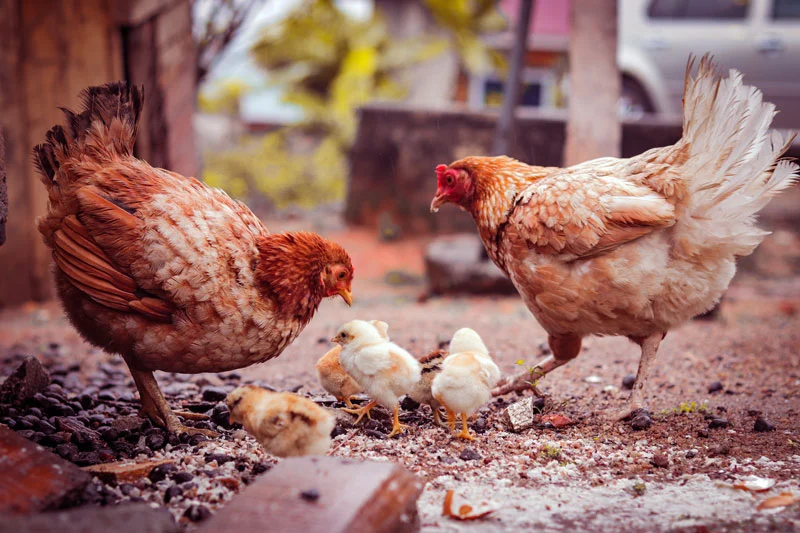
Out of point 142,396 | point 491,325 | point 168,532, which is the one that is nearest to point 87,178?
point 142,396

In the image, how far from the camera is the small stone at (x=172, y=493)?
9.51ft

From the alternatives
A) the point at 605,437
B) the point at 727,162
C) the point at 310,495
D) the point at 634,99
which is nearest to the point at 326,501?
the point at 310,495

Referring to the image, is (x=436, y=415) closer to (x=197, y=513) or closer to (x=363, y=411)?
(x=363, y=411)

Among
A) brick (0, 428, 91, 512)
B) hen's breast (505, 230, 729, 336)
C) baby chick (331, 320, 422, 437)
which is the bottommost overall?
brick (0, 428, 91, 512)

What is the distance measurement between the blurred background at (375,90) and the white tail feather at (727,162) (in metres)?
2.63

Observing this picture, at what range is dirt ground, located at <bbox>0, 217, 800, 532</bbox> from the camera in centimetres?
286

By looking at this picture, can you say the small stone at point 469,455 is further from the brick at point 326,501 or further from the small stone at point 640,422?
the small stone at point 640,422

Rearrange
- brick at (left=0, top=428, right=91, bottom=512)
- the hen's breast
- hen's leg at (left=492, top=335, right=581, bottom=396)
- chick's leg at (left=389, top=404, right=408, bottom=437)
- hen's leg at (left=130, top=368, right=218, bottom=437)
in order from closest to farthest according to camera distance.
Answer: brick at (left=0, top=428, right=91, bottom=512)
chick's leg at (left=389, top=404, right=408, bottom=437)
hen's leg at (left=130, top=368, right=218, bottom=437)
the hen's breast
hen's leg at (left=492, top=335, right=581, bottom=396)

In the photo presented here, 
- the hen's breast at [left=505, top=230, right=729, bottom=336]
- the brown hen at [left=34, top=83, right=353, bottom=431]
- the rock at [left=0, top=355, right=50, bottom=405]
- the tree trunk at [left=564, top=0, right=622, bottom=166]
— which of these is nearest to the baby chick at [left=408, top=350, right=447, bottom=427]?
the brown hen at [left=34, top=83, right=353, bottom=431]

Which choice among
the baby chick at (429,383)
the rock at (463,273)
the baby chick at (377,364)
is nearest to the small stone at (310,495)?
the baby chick at (377,364)

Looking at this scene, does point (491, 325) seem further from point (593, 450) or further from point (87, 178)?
point (87, 178)

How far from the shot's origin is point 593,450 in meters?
3.55

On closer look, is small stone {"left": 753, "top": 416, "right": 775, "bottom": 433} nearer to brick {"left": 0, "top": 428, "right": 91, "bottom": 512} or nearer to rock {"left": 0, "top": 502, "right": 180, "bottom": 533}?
rock {"left": 0, "top": 502, "right": 180, "bottom": 533}

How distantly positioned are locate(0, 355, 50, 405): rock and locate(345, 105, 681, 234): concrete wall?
6945 millimetres
